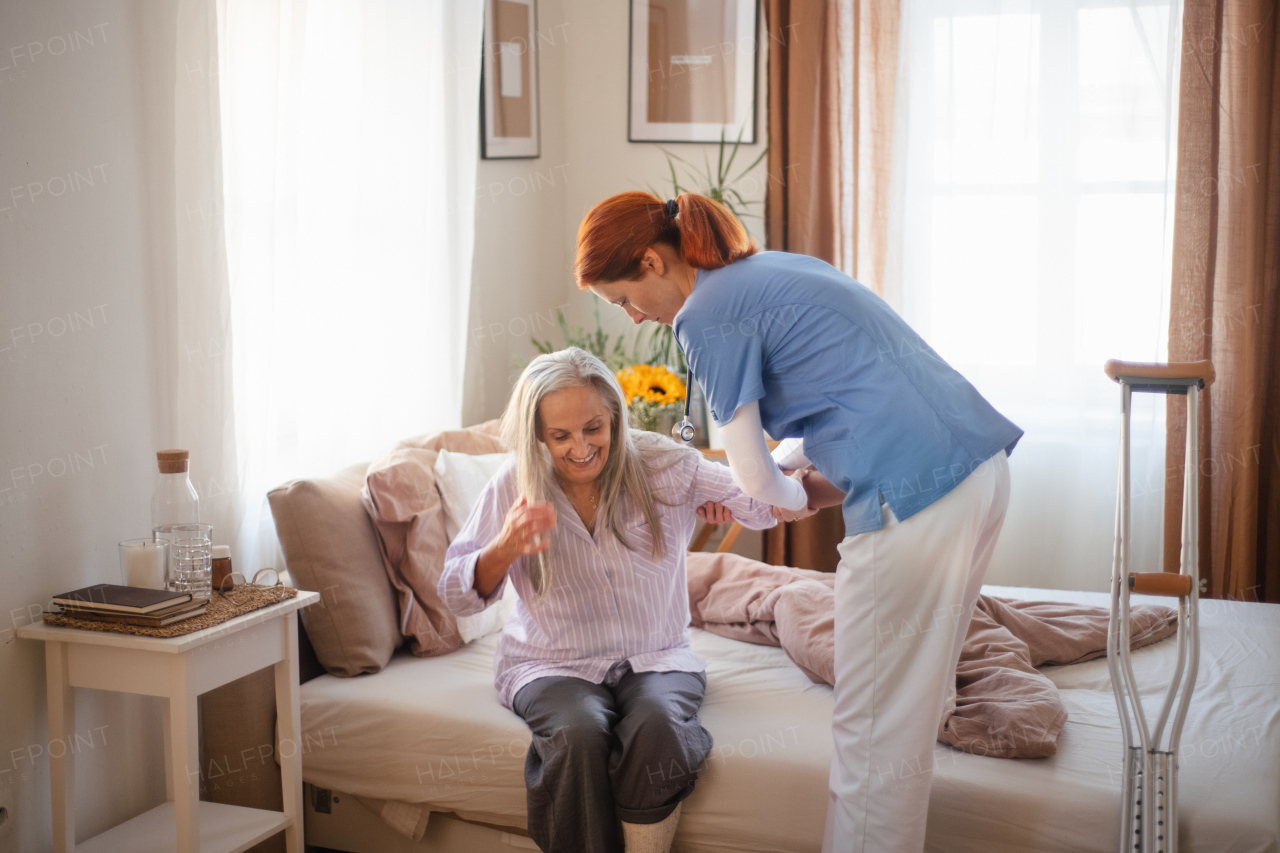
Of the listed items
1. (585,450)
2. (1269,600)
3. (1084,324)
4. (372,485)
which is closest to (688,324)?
(585,450)

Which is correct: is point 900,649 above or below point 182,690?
above

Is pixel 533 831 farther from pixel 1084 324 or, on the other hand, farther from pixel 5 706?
pixel 1084 324

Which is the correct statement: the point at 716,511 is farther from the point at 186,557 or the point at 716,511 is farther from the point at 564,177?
the point at 564,177

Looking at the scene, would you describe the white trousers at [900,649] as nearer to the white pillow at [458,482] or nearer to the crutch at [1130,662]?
the crutch at [1130,662]

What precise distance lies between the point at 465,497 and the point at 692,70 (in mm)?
2042

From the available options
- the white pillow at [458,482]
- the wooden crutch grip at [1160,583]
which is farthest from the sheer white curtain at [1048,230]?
the wooden crutch grip at [1160,583]

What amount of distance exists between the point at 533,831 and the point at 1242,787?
1142 millimetres

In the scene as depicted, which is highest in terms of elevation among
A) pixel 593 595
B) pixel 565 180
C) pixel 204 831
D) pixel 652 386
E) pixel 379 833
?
pixel 565 180

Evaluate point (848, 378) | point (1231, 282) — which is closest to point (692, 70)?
point (1231, 282)

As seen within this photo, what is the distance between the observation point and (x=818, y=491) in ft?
6.19

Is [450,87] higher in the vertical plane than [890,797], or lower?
higher

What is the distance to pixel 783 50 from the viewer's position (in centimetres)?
349

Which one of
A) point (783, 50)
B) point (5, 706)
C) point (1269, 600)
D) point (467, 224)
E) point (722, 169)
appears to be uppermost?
point (783, 50)

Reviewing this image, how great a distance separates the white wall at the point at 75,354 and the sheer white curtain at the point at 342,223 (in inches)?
9.1
